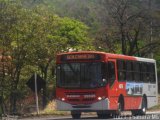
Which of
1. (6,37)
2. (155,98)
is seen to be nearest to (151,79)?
(155,98)

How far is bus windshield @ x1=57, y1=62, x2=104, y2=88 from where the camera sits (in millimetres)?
23969

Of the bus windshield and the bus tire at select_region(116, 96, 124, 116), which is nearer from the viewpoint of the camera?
the bus windshield

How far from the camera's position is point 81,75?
2412 cm

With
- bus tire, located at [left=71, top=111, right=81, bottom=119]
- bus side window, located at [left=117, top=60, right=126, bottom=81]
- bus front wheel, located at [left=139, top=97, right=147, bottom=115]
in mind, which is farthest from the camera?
bus front wheel, located at [left=139, top=97, right=147, bottom=115]

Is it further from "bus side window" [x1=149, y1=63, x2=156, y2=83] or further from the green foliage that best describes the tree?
"bus side window" [x1=149, y1=63, x2=156, y2=83]

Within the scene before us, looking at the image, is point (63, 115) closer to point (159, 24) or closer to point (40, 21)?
point (40, 21)

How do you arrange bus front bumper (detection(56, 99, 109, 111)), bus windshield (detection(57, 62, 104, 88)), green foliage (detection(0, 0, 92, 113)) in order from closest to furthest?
bus front bumper (detection(56, 99, 109, 111)), bus windshield (detection(57, 62, 104, 88)), green foliage (detection(0, 0, 92, 113))

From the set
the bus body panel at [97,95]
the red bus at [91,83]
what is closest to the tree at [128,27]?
the bus body panel at [97,95]

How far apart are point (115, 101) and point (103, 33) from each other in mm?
21452

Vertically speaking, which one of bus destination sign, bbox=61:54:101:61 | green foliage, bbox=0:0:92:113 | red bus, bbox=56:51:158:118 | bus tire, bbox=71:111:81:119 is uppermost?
green foliage, bbox=0:0:92:113

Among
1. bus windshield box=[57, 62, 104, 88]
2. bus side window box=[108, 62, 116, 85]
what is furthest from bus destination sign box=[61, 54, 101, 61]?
bus side window box=[108, 62, 116, 85]

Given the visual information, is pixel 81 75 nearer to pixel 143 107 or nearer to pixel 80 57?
pixel 80 57

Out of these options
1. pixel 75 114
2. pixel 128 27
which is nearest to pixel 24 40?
pixel 75 114

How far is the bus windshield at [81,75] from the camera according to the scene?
24.0 metres
